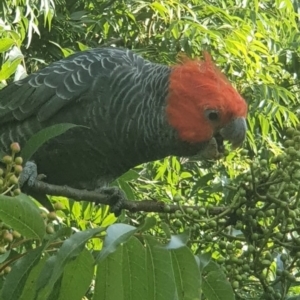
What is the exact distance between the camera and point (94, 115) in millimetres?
1641

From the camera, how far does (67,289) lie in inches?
30.7

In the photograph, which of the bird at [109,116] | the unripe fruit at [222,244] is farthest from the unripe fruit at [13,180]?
the bird at [109,116]

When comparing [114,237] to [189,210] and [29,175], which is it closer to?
[189,210]

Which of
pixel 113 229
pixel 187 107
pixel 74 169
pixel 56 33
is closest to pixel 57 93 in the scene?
pixel 74 169

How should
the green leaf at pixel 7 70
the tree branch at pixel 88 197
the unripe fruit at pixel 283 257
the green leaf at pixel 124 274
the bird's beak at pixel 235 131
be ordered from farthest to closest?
the bird's beak at pixel 235 131 < the green leaf at pixel 7 70 < the tree branch at pixel 88 197 < the unripe fruit at pixel 283 257 < the green leaf at pixel 124 274

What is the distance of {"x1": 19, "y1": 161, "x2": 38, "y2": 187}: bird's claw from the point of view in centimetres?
151

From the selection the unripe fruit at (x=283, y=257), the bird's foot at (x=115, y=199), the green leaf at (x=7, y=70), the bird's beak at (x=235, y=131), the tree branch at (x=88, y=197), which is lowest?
the bird's foot at (x=115, y=199)

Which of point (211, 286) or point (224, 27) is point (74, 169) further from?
A: point (224, 27)

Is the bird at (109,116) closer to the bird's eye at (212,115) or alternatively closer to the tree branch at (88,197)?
the bird's eye at (212,115)

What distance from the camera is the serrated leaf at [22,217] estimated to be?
27.5 inches

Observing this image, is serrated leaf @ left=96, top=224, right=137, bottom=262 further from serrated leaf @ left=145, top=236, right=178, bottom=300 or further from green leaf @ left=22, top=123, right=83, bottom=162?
green leaf @ left=22, top=123, right=83, bottom=162

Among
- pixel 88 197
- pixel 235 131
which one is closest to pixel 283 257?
pixel 88 197

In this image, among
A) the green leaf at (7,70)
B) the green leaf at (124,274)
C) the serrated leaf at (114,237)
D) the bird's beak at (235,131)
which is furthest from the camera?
the bird's beak at (235,131)

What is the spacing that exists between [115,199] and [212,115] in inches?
12.3
